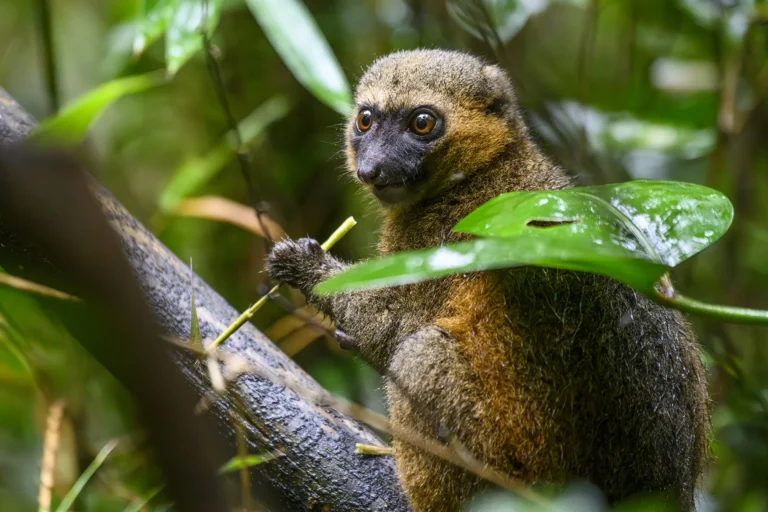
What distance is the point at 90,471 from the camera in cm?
322

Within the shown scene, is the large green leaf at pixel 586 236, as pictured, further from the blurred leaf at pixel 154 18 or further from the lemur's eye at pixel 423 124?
the blurred leaf at pixel 154 18

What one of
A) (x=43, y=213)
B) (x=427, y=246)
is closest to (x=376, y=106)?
(x=427, y=246)

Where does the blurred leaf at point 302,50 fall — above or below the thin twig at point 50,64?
below

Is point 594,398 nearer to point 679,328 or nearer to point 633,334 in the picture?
point 633,334

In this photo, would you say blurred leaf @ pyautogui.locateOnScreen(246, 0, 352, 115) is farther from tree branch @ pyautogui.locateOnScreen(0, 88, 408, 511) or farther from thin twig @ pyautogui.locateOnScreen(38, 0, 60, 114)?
thin twig @ pyautogui.locateOnScreen(38, 0, 60, 114)

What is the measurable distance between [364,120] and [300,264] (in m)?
1.03

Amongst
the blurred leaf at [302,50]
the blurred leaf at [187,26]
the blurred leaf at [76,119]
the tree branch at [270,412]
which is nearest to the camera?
the blurred leaf at [76,119]

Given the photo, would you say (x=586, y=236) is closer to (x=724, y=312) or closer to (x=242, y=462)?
(x=724, y=312)

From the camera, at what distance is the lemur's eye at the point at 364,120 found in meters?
4.42

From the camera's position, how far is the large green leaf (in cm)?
185

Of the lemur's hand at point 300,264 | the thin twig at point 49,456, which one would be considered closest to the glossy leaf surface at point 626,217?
the lemur's hand at point 300,264

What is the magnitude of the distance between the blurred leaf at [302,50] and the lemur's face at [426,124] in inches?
15.7

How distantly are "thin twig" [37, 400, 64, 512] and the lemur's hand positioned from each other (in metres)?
1.30

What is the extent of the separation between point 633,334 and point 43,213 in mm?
2710
